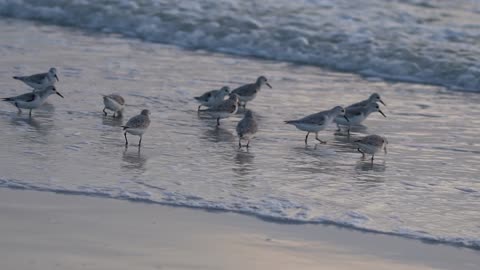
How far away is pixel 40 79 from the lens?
49.3 ft

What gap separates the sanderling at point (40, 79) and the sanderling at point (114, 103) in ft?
4.05

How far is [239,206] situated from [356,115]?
15.3 ft

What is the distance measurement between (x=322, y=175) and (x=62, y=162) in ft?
8.47

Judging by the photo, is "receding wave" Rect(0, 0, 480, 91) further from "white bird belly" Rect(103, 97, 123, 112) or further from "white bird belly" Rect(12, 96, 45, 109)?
"white bird belly" Rect(12, 96, 45, 109)

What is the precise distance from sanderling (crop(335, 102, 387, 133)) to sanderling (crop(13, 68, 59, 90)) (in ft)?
12.6

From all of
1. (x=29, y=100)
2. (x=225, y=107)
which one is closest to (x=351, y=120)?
(x=225, y=107)

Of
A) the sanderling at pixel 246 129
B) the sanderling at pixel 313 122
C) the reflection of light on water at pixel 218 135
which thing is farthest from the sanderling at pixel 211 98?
the sanderling at pixel 246 129

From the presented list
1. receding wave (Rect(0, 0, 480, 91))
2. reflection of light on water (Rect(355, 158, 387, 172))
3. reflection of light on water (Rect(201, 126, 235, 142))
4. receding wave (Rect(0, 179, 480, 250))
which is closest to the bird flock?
reflection of light on water (Rect(355, 158, 387, 172))

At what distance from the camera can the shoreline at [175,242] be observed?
835 centimetres

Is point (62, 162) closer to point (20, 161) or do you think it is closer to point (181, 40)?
point (20, 161)

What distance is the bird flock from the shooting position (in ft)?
40.7

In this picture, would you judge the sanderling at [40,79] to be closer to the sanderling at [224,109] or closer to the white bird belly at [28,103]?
the white bird belly at [28,103]

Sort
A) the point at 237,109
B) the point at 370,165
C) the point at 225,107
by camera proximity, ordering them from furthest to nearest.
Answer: the point at 237,109 → the point at 225,107 → the point at 370,165

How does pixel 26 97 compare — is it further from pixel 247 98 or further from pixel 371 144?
pixel 371 144
